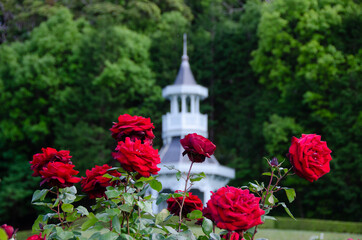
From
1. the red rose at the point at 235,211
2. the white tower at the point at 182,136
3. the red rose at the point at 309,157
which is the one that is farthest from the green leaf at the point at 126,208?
the white tower at the point at 182,136

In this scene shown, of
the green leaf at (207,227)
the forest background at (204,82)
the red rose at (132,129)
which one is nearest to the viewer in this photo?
the green leaf at (207,227)

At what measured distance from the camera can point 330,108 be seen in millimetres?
20250

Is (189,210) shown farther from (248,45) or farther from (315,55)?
(248,45)

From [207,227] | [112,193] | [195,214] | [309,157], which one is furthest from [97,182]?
[309,157]

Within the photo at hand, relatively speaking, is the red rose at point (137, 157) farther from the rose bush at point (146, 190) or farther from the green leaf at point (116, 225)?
the green leaf at point (116, 225)

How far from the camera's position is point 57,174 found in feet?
8.86

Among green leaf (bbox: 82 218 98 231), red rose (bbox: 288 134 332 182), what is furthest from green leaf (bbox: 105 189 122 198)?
red rose (bbox: 288 134 332 182)

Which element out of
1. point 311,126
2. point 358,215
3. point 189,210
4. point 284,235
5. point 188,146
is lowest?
point 358,215

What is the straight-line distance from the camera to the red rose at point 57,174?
8.82 ft

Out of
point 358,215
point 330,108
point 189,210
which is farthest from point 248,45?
point 189,210

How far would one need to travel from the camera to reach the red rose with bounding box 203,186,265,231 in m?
2.00

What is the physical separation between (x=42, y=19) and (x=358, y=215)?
18902 millimetres

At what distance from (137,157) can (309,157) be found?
776mm

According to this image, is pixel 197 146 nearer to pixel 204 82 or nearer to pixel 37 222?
pixel 37 222
